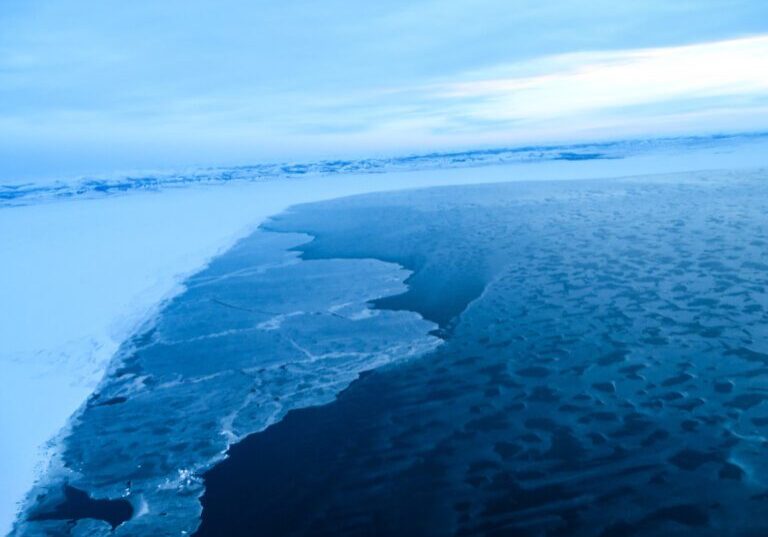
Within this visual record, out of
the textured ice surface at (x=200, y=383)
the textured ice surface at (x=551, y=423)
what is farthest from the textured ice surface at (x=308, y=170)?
the textured ice surface at (x=551, y=423)

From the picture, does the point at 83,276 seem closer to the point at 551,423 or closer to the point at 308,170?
the point at 551,423

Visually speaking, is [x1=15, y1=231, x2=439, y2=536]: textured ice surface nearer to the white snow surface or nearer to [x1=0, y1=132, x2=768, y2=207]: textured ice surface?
the white snow surface

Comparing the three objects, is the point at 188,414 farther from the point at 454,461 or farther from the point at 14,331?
the point at 14,331

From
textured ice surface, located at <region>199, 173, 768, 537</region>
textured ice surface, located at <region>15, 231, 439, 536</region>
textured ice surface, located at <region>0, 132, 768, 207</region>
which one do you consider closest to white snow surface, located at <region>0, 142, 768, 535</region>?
textured ice surface, located at <region>15, 231, 439, 536</region>

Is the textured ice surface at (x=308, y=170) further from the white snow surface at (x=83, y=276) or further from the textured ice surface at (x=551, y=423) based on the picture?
the textured ice surface at (x=551, y=423)

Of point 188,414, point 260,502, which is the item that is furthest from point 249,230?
point 260,502

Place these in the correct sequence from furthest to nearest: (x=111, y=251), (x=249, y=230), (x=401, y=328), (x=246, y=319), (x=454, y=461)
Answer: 1. (x=249, y=230)
2. (x=111, y=251)
3. (x=246, y=319)
4. (x=401, y=328)
5. (x=454, y=461)
